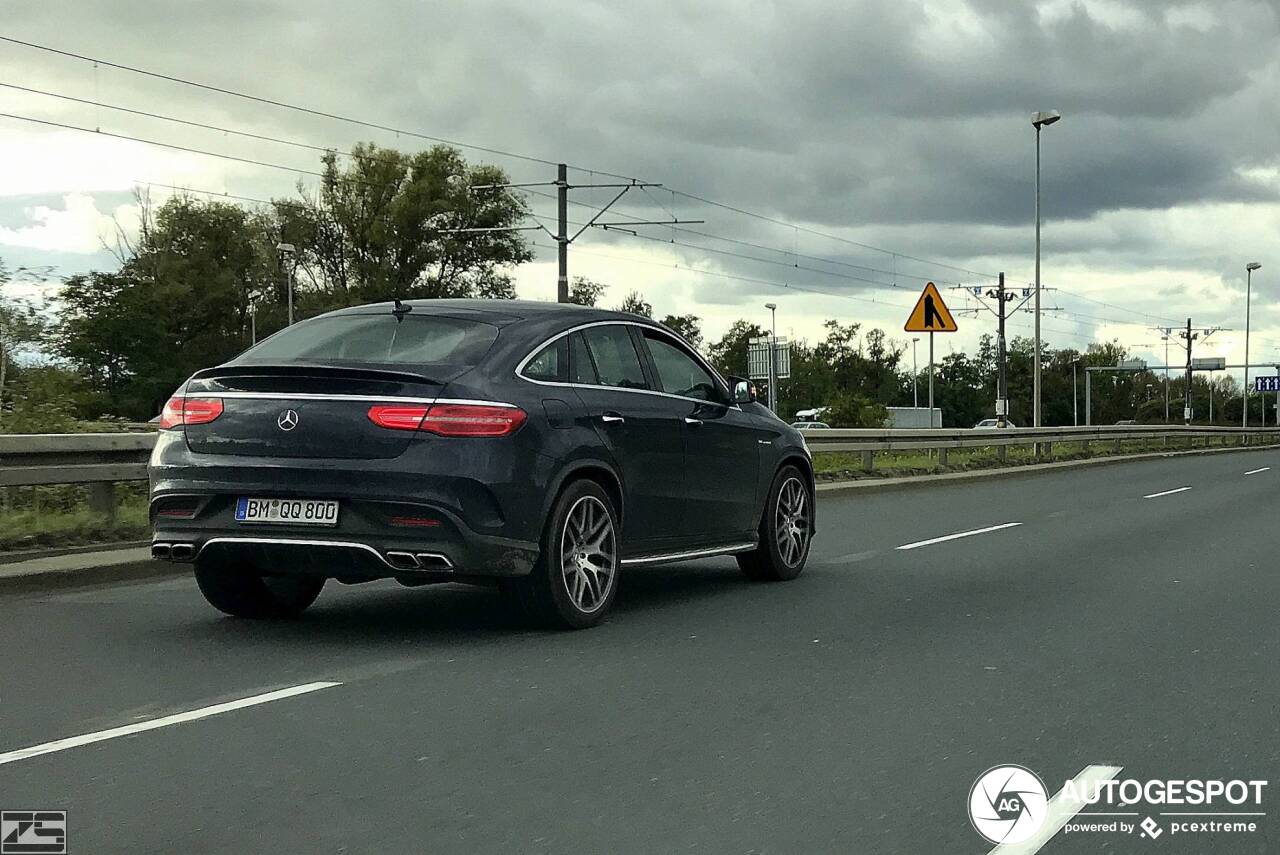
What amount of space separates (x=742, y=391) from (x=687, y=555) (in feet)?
4.27

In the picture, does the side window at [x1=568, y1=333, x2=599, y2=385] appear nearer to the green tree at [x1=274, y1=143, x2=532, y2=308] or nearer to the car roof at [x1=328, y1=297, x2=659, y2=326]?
the car roof at [x1=328, y1=297, x2=659, y2=326]

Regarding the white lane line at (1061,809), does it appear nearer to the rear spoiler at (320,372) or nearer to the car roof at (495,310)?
the rear spoiler at (320,372)

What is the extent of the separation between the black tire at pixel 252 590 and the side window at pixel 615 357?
190 cm

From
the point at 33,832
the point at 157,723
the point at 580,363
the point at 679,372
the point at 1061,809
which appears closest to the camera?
the point at 33,832

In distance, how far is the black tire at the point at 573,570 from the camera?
7582 millimetres

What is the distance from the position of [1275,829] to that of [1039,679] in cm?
228

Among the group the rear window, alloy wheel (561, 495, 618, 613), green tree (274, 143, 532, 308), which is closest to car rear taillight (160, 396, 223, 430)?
the rear window

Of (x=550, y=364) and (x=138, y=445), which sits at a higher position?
(x=550, y=364)

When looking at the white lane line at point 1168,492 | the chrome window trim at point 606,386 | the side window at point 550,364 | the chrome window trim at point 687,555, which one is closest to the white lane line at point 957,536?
the chrome window trim at point 687,555

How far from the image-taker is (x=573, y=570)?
7809 mm

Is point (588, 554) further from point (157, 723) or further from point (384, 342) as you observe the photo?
point (157, 723)

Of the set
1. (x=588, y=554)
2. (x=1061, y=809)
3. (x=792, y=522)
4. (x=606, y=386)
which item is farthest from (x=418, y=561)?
(x=792, y=522)

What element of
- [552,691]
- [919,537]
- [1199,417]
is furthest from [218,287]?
[1199,417]

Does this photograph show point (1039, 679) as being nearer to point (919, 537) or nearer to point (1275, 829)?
point (1275, 829)
